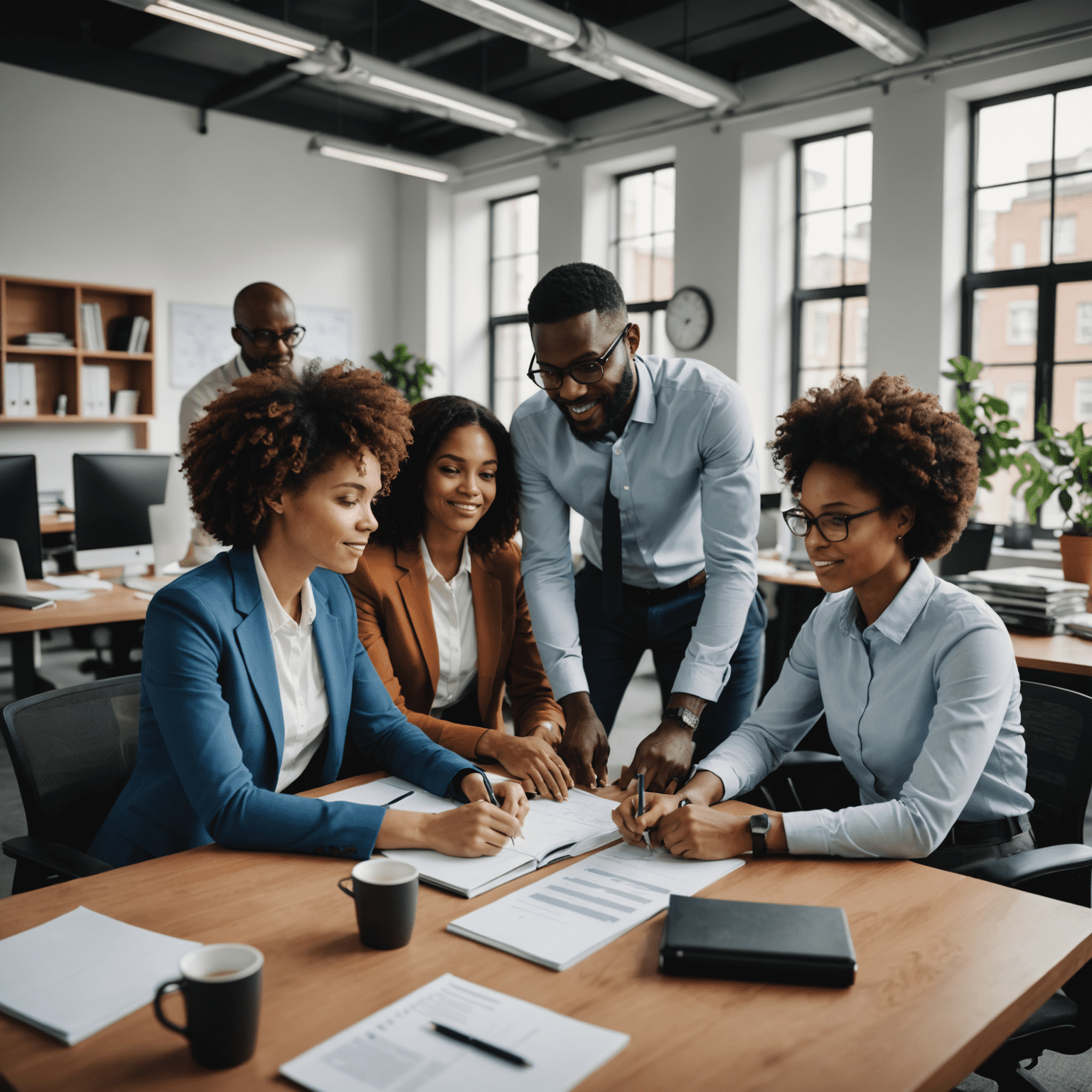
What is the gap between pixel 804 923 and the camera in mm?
1043

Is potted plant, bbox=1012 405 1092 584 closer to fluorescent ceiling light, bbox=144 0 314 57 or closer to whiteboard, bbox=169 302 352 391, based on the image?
fluorescent ceiling light, bbox=144 0 314 57

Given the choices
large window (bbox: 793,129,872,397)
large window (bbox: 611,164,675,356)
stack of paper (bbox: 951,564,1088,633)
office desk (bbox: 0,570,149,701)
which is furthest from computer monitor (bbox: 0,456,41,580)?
large window (bbox: 611,164,675,356)

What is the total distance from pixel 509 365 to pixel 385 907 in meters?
7.51

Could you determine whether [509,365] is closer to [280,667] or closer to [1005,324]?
[1005,324]

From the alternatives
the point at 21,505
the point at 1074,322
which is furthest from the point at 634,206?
the point at 21,505

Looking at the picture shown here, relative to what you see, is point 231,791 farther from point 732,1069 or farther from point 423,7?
point 423,7

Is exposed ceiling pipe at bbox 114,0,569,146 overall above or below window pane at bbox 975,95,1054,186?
above

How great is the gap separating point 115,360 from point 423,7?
308 centimetres

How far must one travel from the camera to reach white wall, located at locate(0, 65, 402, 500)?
6.14m

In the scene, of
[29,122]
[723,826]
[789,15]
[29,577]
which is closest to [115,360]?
[29,122]

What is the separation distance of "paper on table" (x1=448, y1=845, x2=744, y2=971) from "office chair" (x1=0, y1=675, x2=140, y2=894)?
69 centimetres

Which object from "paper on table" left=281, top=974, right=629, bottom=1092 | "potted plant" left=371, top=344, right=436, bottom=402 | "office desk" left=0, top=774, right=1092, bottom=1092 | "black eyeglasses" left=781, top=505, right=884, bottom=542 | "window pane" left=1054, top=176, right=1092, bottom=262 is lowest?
"office desk" left=0, top=774, right=1092, bottom=1092

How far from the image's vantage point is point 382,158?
255 inches

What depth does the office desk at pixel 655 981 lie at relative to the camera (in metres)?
0.83
